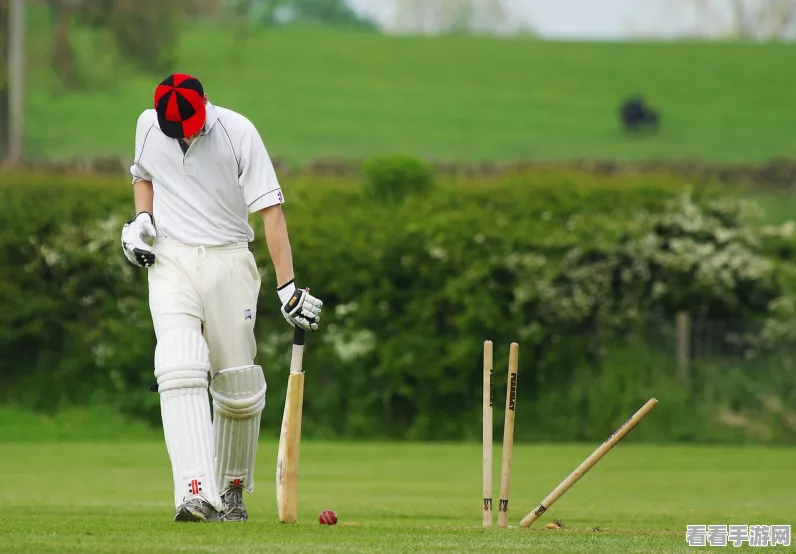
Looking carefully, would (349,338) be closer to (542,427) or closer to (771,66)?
(542,427)

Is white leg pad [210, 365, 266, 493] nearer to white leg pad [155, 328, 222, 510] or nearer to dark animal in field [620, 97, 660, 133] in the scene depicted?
white leg pad [155, 328, 222, 510]

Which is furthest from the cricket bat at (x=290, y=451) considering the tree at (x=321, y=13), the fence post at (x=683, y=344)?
the tree at (x=321, y=13)

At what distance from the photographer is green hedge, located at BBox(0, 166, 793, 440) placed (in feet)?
53.3

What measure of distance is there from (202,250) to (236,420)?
0.82 m

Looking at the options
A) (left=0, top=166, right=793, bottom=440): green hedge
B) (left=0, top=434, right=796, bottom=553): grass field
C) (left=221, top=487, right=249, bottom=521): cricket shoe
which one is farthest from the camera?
(left=0, top=166, right=793, bottom=440): green hedge

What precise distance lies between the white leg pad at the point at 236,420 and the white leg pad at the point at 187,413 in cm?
28

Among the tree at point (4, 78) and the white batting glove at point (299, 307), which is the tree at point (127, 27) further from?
the white batting glove at point (299, 307)

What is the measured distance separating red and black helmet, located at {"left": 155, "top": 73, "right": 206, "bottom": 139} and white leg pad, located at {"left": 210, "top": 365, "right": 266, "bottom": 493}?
1.07 meters

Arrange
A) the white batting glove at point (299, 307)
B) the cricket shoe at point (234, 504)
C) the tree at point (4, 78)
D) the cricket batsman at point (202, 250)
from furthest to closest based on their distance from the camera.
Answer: the tree at point (4, 78), the cricket shoe at point (234, 504), the white batting glove at point (299, 307), the cricket batsman at point (202, 250)

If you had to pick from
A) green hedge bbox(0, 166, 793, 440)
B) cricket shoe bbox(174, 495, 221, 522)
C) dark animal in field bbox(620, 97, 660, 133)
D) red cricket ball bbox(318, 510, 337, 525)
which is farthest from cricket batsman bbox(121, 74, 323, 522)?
dark animal in field bbox(620, 97, 660, 133)

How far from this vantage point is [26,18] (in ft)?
128

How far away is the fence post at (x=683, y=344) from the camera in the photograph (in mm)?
16281

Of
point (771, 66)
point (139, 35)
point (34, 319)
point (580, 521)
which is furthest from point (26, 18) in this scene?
point (580, 521)

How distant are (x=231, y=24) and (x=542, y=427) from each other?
33.3 m
